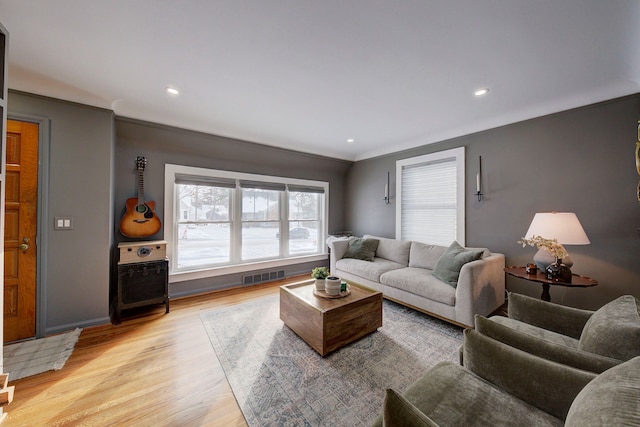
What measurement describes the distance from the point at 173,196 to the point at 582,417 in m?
4.11

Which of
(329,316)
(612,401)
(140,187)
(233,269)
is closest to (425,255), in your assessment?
(329,316)

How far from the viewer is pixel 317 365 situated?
1946 millimetres

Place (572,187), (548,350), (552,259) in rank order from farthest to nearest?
(572,187)
(552,259)
(548,350)

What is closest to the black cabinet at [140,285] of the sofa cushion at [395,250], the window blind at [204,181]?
the window blind at [204,181]

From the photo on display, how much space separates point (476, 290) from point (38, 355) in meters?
4.15

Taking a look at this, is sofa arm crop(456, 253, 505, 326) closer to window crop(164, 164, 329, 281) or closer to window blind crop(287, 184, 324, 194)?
window crop(164, 164, 329, 281)

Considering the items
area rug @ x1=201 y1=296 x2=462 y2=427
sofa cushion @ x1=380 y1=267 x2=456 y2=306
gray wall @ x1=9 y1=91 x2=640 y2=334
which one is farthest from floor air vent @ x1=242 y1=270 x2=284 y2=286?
sofa cushion @ x1=380 y1=267 x2=456 y2=306

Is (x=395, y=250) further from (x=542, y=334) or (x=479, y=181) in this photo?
(x=542, y=334)

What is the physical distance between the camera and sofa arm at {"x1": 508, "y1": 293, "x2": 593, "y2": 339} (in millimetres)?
1580

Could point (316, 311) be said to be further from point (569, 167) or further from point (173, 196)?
point (569, 167)

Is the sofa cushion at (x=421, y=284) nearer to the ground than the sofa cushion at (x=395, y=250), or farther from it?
nearer to the ground

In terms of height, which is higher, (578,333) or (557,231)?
(557,231)

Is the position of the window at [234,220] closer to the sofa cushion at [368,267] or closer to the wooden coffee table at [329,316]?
the sofa cushion at [368,267]

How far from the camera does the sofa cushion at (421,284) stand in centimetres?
257
